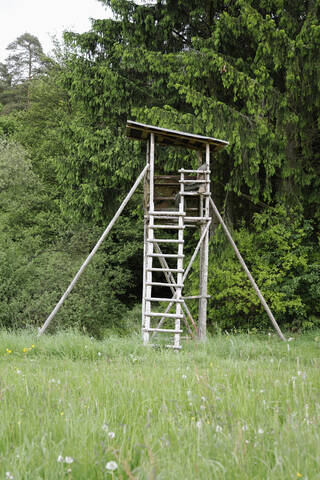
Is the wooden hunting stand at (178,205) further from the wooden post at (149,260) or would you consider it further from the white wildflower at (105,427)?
the white wildflower at (105,427)

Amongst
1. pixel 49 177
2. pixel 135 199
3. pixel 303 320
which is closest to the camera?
pixel 303 320

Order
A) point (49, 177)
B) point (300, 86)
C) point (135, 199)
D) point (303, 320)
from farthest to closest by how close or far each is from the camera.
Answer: point (49, 177)
point (135, 199)
point (303, 320)
point (300, 86)

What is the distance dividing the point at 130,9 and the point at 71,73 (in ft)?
8.17

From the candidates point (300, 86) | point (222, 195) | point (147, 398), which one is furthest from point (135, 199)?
point (147, 398)

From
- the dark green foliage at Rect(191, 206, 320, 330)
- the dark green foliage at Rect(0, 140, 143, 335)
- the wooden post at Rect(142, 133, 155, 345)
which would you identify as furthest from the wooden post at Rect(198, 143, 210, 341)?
the dark green foliage at Rect(0, 140, 143, 335)

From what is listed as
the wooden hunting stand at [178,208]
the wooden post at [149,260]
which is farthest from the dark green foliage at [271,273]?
the wooden post at [149,260]

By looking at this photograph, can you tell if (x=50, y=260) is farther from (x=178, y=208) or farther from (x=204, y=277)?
(x=204, y=277)

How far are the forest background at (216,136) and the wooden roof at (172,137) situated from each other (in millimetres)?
1487

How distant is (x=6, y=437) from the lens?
2215 millimetres

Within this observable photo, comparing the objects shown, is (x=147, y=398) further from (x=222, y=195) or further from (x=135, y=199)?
(x=135, y=199)

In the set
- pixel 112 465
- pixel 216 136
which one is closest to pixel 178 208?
pixel 216 136

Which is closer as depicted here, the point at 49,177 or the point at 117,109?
the point at 117,109

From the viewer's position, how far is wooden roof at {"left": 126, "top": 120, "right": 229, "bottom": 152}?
337 inches

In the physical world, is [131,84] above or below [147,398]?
above
